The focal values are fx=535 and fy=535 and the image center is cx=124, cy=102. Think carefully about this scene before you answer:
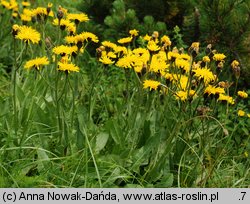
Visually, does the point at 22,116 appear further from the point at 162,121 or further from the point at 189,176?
the point at 189,176

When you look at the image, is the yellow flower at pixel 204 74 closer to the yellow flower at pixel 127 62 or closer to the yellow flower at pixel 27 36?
the yellow flower at pixel 127 62

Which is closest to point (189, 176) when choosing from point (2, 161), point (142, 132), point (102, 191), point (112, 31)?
point (142, 132)

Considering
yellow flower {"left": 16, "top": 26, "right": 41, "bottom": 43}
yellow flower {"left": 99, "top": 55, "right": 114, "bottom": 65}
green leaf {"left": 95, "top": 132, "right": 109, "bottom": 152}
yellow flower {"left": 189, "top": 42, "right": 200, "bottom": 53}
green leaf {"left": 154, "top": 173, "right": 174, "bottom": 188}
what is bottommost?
green leaf {"left": 154, "top": 173, "right": 174, "bottom": 188}

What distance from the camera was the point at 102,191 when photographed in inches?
93.1

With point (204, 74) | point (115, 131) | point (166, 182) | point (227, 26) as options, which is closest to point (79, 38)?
point (115, 131)

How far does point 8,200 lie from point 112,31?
1.98 metres

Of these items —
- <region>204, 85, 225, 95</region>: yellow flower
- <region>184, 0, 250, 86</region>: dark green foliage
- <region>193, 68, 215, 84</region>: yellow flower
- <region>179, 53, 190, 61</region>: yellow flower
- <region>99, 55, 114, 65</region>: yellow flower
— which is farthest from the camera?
<region>184, 0, 250, 86</region>: dark green foliage

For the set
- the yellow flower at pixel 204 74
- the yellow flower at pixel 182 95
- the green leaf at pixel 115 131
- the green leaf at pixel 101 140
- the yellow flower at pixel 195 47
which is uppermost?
the yellow flower at pixel 195 47

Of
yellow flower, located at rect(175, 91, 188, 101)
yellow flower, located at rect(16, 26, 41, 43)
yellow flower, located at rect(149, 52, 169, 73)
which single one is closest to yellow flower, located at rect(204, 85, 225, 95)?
yellow flower, located at rect(175, 91, 188, 101)

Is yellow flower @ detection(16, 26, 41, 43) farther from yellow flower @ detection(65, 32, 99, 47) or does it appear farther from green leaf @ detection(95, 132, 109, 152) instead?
green leaf @ detection(95, 132, 109, 152)

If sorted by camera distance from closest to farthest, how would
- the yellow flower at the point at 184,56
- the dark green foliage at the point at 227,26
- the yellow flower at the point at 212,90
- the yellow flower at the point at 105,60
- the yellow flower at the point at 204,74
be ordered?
the yellow flower at the point at 204,74 < the yellow flower at the point at 212,90 < the yellow flower at the point at 105,60 < the yellow flower at the point at 184,56 < the dark green foliage at the point at 227,26

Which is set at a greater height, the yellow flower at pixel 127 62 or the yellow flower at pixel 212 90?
the yellow flower at pixel 127 62

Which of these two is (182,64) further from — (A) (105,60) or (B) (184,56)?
(A) (105,60)

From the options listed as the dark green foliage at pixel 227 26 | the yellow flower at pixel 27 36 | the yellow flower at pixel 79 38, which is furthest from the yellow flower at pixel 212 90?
the dark green foliage at pixel 227 26
